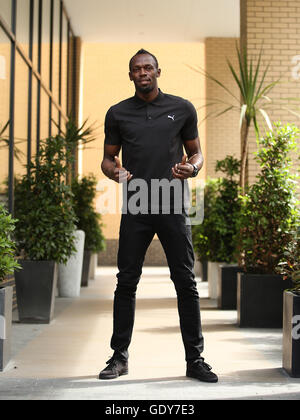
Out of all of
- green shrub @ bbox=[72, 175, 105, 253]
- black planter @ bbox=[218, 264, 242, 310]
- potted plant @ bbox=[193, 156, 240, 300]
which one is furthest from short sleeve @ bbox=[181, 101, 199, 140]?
green shrub @ bbox=[72, 175, 105, 253]

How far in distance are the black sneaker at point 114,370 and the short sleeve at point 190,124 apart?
1103 millimetres

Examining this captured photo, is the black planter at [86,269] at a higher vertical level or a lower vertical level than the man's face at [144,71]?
lower

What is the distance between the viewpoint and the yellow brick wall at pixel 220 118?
463 inches

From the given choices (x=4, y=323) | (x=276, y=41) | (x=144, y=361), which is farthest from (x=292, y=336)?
(x=276, y=41)

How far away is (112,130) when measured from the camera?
2986 mm

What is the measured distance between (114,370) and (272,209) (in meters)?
2.34

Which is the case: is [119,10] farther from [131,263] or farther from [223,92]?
[131,263]

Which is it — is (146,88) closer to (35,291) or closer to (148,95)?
(148,95)

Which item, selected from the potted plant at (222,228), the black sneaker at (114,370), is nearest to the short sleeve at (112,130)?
the black sneaker at (114,370)

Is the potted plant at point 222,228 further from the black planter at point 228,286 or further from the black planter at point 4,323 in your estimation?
the black planter at point 4,323

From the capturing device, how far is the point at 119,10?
10.2 meters

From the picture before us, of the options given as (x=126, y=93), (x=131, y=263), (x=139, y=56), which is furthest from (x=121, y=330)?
(x=126, y=93)

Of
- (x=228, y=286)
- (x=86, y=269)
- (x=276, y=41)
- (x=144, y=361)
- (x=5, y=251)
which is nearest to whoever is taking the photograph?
(x=5, y=251)
